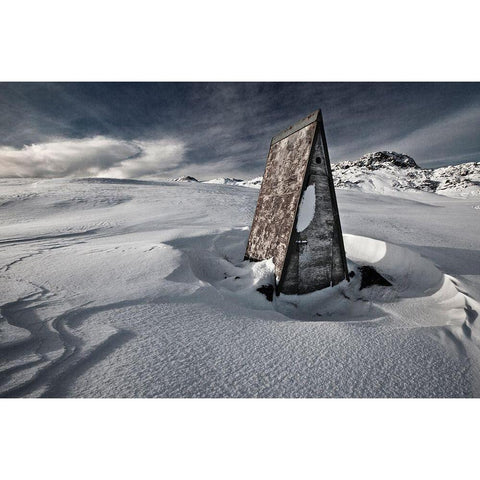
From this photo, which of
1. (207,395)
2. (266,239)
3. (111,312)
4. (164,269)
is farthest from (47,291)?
(266,239)

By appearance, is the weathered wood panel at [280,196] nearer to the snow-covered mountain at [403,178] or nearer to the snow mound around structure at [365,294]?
the snow mound around structure at [365,294]

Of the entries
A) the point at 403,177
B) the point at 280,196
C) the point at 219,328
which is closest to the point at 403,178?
the point at 403,177

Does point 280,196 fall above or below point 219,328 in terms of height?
above

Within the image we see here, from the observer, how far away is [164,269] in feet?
8.57

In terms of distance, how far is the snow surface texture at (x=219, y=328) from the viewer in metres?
1.28

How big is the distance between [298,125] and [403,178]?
84902 millimetres

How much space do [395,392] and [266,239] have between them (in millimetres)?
2156

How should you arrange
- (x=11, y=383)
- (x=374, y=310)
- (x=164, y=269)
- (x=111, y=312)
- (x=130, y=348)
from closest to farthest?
1. (x=11, y=383)
2. (x=130, y=348)
3. (x=111, y=312)
4. (x=374, y=310)
5. (x=164, y=269)

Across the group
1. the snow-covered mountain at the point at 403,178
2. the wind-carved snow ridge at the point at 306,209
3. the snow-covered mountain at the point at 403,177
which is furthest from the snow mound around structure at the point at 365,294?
the snow-covered mountain at the point at 403,177

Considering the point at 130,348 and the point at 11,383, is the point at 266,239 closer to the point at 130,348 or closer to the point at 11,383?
the point at 130,348

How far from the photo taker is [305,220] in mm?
2807

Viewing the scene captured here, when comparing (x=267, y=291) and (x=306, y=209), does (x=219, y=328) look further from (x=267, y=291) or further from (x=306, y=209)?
(x=306, y=209)

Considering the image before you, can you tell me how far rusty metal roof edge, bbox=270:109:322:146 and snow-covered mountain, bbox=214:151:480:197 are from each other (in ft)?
182

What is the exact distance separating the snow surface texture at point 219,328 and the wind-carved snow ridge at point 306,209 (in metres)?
0.69
